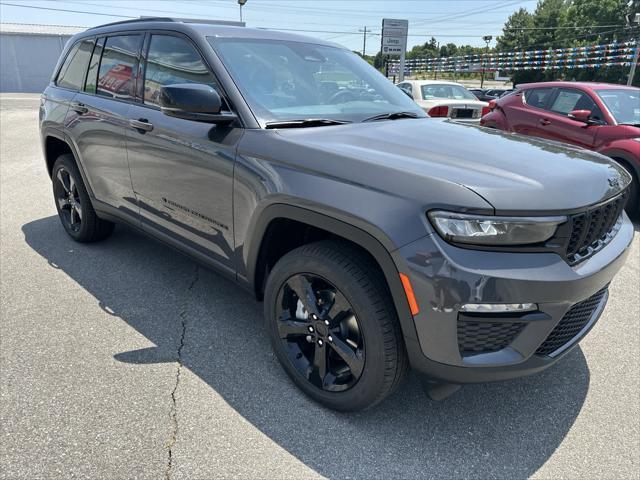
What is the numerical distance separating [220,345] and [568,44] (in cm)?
5868

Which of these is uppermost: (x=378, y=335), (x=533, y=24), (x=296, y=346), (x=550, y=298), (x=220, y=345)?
(x=533, y=24)

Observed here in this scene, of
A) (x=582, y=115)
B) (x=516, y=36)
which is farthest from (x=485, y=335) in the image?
(x=516, y=36)

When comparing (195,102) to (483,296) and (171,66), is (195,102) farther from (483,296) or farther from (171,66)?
(483,296)

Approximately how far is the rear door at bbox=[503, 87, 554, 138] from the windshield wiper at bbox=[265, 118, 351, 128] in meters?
5.40

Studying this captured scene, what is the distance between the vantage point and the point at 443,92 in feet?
33.9

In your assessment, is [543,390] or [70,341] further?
[70,341]

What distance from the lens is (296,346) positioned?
2521 millimetres

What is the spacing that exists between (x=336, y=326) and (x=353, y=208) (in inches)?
23.5

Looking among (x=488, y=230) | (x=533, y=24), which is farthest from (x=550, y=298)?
(x=533, y=24)

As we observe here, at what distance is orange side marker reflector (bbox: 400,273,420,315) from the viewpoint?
1870 mm

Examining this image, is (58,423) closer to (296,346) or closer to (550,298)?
(296,346)

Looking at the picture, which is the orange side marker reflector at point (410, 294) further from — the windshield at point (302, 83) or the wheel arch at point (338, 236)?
the windshield at point (302, 83)

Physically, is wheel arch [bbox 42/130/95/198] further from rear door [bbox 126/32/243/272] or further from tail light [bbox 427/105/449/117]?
tail light [bbox 427/105/449/117]

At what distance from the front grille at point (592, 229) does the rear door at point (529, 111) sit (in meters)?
5.25
